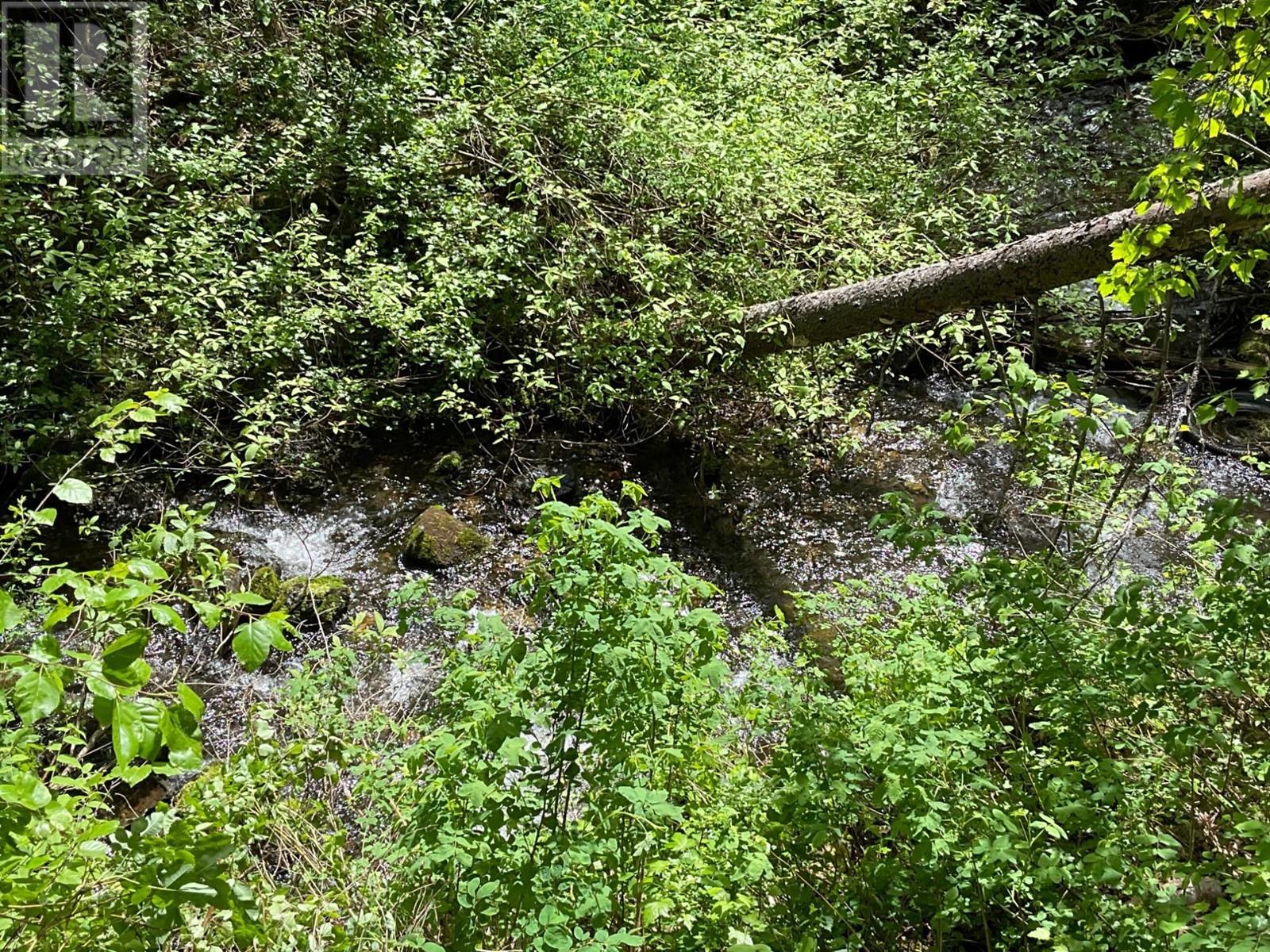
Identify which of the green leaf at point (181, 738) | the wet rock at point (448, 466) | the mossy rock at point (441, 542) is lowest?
the mossy rock at point (441, 542)

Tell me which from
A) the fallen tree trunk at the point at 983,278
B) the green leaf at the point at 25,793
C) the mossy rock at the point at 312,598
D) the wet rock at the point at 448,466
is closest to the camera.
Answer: the green leaf at the point at 25,793

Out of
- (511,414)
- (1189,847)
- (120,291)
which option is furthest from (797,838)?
(120,291)

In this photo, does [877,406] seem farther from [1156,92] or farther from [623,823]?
[623,823]

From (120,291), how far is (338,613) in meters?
2.44

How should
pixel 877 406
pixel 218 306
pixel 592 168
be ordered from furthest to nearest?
pixel 877 406 < pixel 592 168 < pixel 218 306

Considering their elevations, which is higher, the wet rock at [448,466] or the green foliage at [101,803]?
the green foliage at [101,803]

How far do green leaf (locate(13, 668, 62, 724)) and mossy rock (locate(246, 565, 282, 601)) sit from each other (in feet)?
12.1

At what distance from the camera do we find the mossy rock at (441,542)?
17.0ft

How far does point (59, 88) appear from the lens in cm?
543

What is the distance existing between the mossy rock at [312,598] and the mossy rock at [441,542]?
21.8 inches

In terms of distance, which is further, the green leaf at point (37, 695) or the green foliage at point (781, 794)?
the green foliage at point (781, 794)

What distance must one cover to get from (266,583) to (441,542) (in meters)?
1.10

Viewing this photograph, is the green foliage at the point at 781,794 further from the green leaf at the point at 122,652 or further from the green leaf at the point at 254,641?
the green leaf at the point at 122,652

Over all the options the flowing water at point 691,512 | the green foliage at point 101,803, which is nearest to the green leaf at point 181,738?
the green foliage at point 101,803
